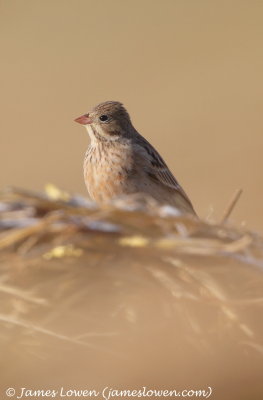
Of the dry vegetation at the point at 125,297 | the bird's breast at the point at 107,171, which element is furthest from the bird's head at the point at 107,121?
the dry vegetation at the point at 125,297

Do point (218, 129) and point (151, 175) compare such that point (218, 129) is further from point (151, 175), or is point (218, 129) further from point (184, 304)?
point (184, 304)

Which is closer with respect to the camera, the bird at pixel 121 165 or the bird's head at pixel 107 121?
the bird at pixel 121 165

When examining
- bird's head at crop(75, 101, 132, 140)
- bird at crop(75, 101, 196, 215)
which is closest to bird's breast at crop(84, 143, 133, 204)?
bird at crop(75, 101, 196, 215)

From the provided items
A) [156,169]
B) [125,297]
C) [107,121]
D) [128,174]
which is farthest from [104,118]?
[125,297]

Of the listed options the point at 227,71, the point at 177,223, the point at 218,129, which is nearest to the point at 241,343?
the point at 177,223

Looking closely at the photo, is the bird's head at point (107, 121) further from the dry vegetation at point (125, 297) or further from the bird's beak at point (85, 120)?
the dry vegetation at point (125, 297)

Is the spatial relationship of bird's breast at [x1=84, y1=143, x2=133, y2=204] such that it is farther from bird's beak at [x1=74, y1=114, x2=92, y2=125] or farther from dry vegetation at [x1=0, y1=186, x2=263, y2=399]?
dry vegetation at [x1=0, y1=186, x2=263, y2=399]
